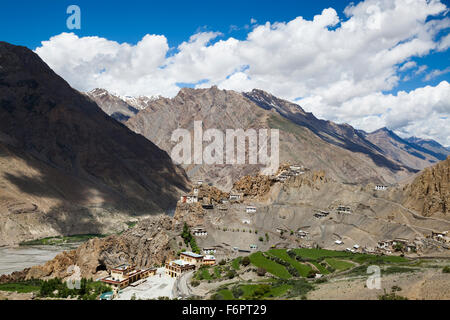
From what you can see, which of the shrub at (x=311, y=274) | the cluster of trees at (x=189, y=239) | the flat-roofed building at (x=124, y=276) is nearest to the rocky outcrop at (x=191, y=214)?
the cluster of trees at (x=189, y=239)

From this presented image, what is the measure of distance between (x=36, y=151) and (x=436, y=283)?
190m

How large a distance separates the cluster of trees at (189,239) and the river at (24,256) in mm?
41233

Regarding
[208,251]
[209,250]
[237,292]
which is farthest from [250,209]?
[237,292]

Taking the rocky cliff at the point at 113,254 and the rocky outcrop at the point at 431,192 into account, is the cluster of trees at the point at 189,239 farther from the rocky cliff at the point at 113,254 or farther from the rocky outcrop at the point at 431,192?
the rocky outcrop at the point at 431,192

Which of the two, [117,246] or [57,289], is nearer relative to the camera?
[57,289]

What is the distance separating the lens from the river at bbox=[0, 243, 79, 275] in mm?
90375

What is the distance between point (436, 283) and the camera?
1152 inches

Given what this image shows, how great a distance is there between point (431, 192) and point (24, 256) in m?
106

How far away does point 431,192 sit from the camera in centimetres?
8425

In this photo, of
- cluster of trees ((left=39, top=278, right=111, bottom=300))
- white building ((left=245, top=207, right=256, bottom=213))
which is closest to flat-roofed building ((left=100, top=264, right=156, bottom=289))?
cluster of trees ((left=39, top=278, right=111, bottom=300))

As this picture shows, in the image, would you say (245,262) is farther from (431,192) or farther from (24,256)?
(24,256)
